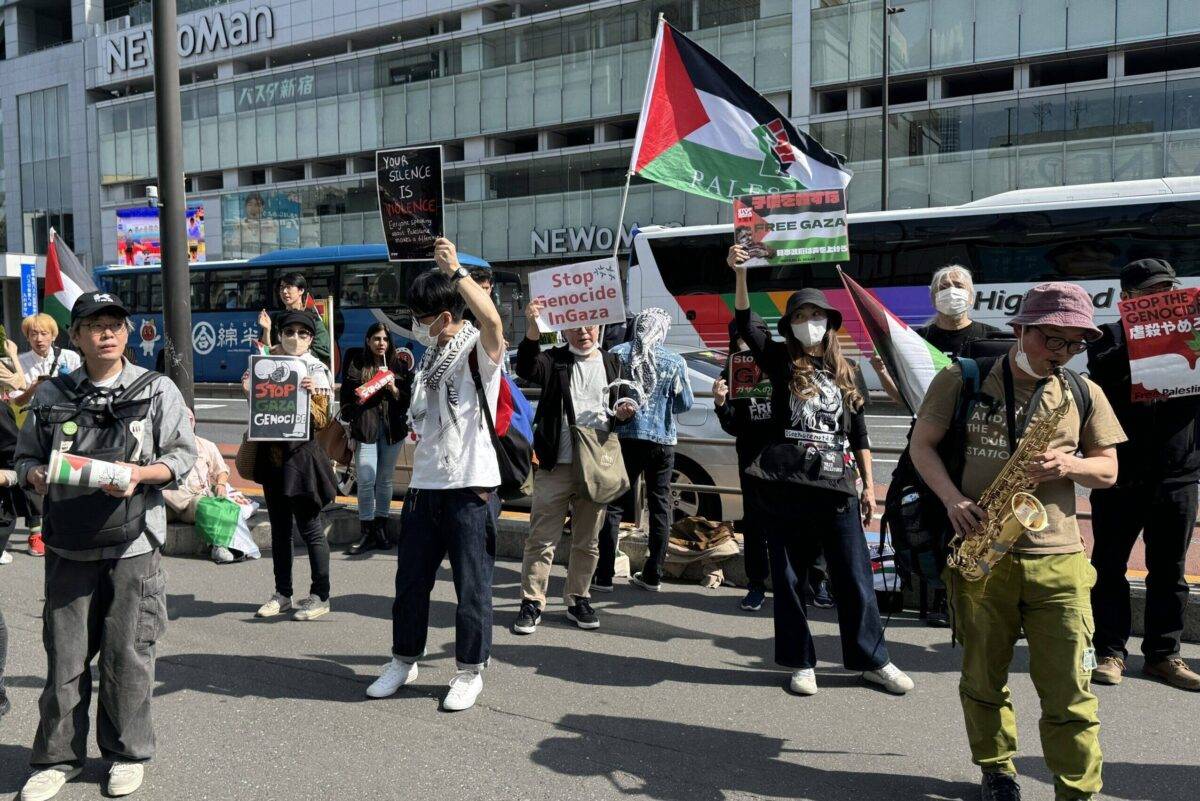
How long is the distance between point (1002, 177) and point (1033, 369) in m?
24.0

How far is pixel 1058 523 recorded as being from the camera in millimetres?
3234

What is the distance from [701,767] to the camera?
146 inches

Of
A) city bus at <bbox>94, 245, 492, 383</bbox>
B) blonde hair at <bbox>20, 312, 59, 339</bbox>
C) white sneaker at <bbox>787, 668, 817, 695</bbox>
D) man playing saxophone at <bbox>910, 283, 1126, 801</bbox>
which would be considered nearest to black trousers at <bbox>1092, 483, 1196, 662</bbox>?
white sneaker at <bbox>787, 668, 817, 695</bbox>

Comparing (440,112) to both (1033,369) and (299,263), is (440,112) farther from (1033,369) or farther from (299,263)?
(1033,369)

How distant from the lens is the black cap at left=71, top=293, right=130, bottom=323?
11.2ft

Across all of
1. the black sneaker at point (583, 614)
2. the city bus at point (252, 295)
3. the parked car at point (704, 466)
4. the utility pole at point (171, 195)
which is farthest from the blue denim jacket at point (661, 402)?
the city bus at point (252, 295)

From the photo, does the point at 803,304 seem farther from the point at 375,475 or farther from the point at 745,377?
the point at 375,475

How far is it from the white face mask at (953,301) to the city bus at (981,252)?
32.3ft

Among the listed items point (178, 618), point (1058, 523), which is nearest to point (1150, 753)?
point (1058, 523)

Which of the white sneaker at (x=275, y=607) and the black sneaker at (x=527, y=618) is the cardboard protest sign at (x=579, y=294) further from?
the white sneaker at (x=275, y=607)

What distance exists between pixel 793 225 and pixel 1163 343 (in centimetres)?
185

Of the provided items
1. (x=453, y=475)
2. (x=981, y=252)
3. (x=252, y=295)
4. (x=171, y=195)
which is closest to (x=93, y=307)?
(x=453, y=475)

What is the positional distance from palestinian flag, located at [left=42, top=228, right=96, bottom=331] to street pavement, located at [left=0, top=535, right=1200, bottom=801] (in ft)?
9.20

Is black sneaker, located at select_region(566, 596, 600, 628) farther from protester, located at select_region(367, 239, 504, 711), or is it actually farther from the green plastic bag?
the green plastic bag
